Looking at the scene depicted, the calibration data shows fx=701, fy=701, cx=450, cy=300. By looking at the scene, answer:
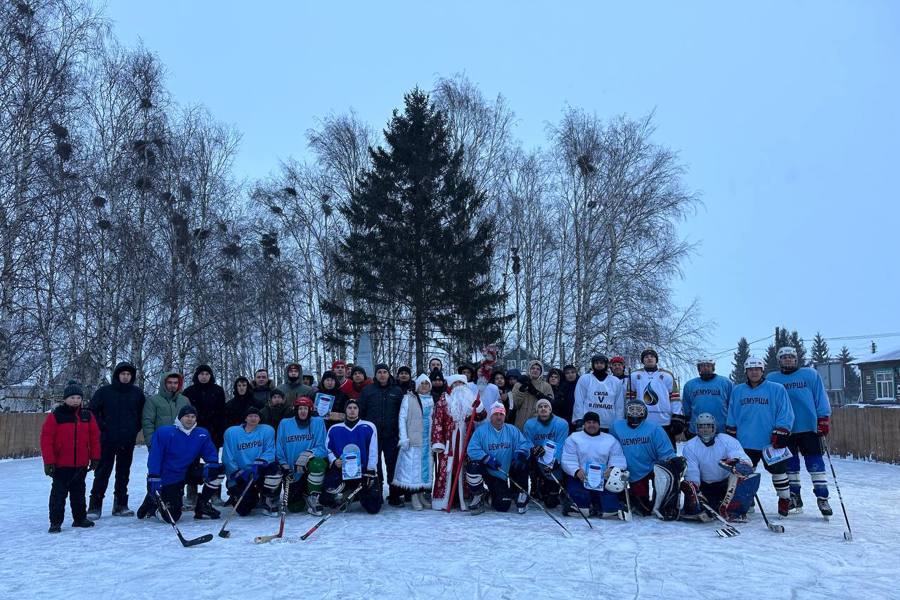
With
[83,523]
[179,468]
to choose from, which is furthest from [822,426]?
[83,523]

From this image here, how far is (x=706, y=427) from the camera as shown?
6992 mm

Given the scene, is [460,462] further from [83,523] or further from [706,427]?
[83,523]

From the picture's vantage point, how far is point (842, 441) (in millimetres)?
14602

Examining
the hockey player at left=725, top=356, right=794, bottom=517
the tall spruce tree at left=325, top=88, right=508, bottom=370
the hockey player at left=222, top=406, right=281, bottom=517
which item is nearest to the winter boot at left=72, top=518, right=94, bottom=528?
the hockey player at left=222, top=406, right=281, bottom=517

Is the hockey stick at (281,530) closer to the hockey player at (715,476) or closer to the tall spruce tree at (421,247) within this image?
the hockey player at (715,476)

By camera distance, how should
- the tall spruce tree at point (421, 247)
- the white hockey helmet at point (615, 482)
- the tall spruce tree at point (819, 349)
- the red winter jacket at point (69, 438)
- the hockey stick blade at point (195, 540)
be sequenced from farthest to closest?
the tall spruce tree at point (819, 349), the tall spruce tree at point (421, 247), the white hockey helmet at point (615, 482), the red winter jacket at point (69, 438), the hockey stick blade at point (195, 540)

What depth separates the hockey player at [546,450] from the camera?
749 centimetres

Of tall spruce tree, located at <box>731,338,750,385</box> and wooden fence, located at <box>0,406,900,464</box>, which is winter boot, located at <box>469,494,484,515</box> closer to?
wooden fence, located at <box>0,406,900,464</box>

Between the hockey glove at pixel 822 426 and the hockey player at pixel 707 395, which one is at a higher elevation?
the hockey player at pixel 707 395

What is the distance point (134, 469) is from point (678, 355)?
51.0ft

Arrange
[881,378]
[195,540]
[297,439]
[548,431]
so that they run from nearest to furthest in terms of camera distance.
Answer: [195,540], [297,439], [548,431], [881,378]

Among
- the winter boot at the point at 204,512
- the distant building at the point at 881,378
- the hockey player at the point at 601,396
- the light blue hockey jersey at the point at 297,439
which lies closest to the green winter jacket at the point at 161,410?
the winter boot at the point at 204,512

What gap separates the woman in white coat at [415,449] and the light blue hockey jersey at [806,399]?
12.3ft

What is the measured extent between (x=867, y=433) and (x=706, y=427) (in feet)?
29.1
